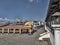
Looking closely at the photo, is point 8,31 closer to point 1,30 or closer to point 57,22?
point 1,30

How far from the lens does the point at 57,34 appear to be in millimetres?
8094

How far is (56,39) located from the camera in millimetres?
8250

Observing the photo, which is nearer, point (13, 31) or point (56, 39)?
point (56, 39)

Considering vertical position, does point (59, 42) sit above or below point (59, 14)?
below

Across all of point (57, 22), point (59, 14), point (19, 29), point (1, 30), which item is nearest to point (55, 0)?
point (59, 14)

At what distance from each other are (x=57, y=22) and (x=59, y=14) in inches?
36.4

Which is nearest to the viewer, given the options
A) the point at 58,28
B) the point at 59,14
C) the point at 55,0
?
the point at 58,28

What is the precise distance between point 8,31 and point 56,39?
177ft

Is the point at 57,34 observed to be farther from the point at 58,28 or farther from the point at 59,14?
the point at 59,14

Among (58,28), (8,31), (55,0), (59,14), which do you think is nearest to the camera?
(58,28)

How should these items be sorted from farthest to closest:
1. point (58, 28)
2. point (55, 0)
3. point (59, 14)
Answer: point (55, 0) < point (59, 14) < point (58, 28)

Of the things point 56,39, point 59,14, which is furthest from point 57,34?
→ point 59,14

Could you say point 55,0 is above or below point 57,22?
above

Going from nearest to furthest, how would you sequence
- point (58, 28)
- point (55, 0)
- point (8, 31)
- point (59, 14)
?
point (58, 28) < point (59, 14) < point (55, 0) < point (8, 31)
